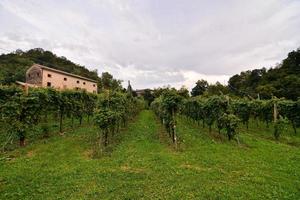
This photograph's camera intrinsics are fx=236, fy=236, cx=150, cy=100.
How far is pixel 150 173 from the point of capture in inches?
414

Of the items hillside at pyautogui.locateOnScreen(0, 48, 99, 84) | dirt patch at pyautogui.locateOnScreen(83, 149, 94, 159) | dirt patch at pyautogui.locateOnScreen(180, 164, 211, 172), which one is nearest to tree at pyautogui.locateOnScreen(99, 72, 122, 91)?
hillside at pyautogui.locateOnScreen(0, 48, 99, 84)

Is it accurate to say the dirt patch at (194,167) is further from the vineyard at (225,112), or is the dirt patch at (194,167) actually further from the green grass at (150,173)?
the vineyard at (225,112)

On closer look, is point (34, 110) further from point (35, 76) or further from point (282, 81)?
point (282, 81)

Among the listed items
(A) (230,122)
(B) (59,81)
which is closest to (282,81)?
(A) (230,122)

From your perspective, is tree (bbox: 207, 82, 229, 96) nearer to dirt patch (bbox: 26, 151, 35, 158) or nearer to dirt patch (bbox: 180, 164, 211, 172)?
dirt patch (bbox: 180, 164, 211, 172)

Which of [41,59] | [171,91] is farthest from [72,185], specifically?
[41,59]

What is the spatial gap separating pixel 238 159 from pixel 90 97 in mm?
20227

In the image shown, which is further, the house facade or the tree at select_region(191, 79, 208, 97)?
the tree at select_region(191, 79, 208, 97)

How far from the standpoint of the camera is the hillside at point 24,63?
2117 inches

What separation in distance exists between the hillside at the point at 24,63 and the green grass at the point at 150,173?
39.0 metres

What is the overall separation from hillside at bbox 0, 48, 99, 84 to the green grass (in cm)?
3898

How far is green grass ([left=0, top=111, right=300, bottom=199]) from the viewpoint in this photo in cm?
846

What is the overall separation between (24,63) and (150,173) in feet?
213

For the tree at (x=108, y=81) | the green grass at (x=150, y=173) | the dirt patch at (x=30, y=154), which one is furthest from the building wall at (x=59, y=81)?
the green grass at (x=150, y=173)
